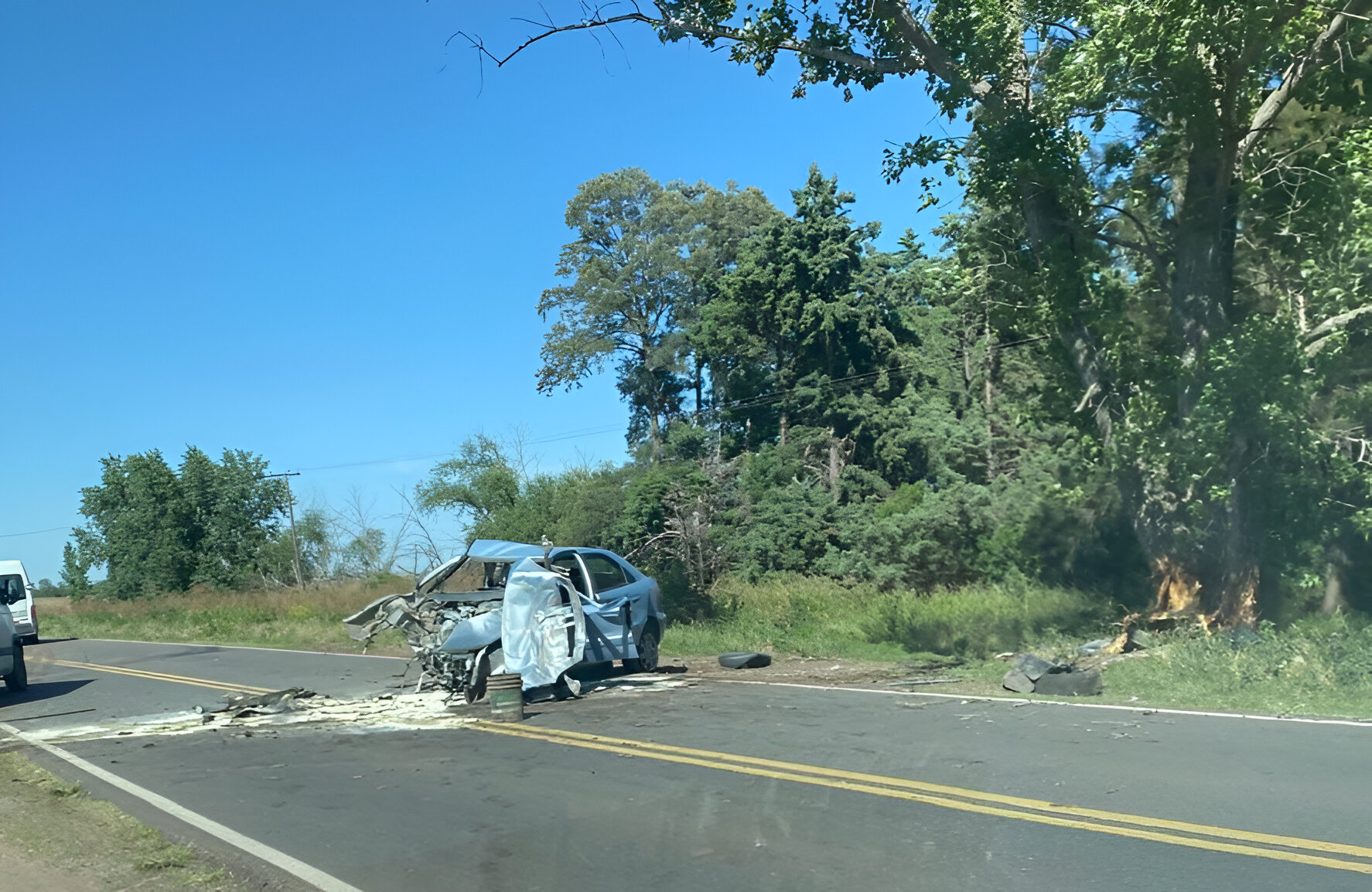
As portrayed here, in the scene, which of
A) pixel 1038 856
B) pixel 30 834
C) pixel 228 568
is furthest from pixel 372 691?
pixel 228 568

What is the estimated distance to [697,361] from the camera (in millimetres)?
45719

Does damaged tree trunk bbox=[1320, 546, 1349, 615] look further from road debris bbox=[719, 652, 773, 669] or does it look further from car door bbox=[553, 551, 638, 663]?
car door bbox=[553, 551, 638, 663]

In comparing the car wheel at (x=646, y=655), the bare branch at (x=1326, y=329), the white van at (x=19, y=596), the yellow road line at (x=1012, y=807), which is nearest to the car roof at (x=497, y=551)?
the car wheel at (x=646, y=655)

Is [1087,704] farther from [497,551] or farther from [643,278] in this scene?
[643,278]

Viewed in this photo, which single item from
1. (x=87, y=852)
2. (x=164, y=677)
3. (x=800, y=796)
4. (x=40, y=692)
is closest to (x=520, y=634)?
(x=800, y=796)

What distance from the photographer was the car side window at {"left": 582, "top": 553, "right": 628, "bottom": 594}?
15156 millimetres

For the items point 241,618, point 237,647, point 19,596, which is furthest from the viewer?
point 241,618

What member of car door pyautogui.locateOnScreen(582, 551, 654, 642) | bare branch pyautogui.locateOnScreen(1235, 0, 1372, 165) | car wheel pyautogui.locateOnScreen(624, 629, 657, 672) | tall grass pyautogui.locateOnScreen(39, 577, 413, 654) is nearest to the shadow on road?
tall grass pyautogui.locateOnScreen(39, 577, 413, 654)

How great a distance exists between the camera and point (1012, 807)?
22.6ft

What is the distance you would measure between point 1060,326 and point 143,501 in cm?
5588

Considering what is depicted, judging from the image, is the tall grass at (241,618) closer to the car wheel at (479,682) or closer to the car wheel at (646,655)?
the car wheel at (646,655)

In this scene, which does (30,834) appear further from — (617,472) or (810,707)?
(617,472)

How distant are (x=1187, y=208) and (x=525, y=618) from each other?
11.4 m

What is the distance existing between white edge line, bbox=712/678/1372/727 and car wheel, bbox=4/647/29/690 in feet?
36.4
